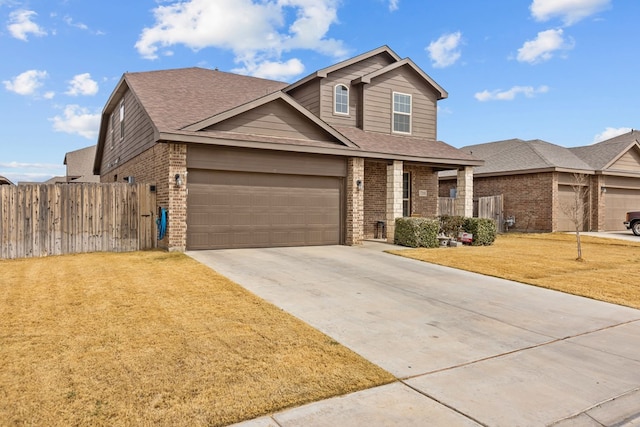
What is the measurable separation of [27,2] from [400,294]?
12.4m

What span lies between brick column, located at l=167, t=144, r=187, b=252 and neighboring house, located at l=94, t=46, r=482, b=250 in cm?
3

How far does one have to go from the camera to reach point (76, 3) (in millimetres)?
11523

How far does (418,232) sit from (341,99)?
22.0 ft

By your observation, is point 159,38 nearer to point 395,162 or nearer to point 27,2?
point 27,2

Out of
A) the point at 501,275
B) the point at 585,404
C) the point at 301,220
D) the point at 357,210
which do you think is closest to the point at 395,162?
the point at 357,210

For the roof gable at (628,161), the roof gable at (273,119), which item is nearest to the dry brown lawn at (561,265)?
the roof gable at (273,119)

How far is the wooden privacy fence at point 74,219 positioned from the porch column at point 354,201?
639 centimetres

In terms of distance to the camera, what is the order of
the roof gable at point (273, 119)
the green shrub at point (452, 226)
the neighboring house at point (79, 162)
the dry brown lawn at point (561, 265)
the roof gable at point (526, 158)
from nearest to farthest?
1. the dry brown lawn at point (561, 265)
2. the roof gable at point (273, 119)
3. the green shrub at point (452, 226)
4. the roof gable at point (526, 158)
5. the neighboring house at point (79, 162)

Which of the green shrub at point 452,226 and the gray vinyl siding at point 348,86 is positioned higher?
the gray vinyl siding at point 348,86

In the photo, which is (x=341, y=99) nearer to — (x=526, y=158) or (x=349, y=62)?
(x=349, y=62)

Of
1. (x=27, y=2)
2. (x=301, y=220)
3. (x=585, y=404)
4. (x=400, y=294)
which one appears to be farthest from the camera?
(x=301, y=220)

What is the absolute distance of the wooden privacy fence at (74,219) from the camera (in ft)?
34.0

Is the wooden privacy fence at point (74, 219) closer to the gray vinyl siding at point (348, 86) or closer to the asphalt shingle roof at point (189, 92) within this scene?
the asphalt shingle roof at point (189, 92)

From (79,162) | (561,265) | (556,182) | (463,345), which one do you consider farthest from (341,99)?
(79,162)
